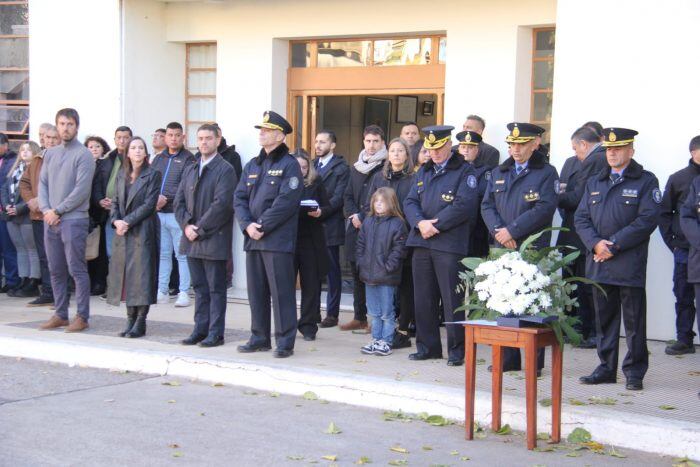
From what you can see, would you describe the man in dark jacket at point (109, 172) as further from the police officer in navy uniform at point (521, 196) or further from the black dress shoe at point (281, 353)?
the police officer in navy uniform at point (521, 196)

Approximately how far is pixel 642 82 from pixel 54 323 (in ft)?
20.8

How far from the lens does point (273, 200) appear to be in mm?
8766

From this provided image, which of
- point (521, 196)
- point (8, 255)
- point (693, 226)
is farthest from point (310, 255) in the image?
point (8, 255)

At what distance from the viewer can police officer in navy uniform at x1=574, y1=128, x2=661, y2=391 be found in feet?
24.5

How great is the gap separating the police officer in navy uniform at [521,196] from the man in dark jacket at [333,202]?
244cm

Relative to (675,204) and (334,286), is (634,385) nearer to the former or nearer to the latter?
(675,204)

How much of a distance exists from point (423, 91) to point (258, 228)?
3.87 meters

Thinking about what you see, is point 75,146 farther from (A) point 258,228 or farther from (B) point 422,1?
(B) point 422,1

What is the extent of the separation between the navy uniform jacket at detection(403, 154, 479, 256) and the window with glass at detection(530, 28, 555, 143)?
8.72 ft

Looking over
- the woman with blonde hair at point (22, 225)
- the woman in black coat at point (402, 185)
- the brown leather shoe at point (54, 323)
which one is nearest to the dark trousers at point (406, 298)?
the woman in black coat at point (402, 185)

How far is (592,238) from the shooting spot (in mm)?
7621

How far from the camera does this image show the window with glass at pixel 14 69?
46.5 feet

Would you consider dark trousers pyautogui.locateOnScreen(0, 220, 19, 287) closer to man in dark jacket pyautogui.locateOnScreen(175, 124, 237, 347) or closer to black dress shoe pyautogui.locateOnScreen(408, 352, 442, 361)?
man in dark jacket pyautogui.locateOnScreen(175, 124, 237, 347)

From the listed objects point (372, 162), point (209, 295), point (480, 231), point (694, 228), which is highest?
point (372, 162)
